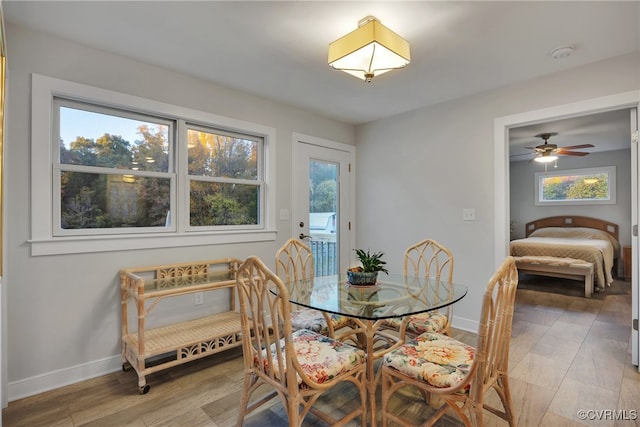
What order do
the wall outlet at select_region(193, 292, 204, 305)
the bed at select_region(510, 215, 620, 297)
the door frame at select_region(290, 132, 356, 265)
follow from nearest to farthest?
the wall outlet at select_region(193, 292, 204, 305) < the door frame at select_region(290, 132, 356, 265) < the bed at select_region(510, 215, 620, 297)

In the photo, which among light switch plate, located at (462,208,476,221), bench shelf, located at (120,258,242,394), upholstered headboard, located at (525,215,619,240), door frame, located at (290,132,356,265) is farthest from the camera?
upholstered headboard, located at (525,215,619,240)

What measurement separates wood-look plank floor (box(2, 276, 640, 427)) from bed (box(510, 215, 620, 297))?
2.06 meters

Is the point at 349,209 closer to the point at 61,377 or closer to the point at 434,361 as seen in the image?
the point at 434,361

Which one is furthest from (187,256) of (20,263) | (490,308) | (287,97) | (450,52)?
(450,52)

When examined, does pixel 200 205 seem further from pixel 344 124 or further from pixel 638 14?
pixel 638 14

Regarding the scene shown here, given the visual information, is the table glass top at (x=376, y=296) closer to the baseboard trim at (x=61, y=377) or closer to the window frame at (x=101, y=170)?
the window frame at (x=101, y=170)

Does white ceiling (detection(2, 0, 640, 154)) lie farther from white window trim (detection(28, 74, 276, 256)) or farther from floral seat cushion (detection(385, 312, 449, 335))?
floral seat cushion (detection(385, 312, 449, 335))

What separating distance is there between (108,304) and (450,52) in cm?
315

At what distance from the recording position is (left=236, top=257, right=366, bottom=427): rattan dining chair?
1.38m

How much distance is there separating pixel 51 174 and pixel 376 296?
2317mm

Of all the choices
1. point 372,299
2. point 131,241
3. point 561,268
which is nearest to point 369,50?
point 372,299

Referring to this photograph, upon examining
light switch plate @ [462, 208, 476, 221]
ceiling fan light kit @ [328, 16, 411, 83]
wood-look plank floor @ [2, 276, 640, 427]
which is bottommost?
wood-look plank floor @ [2, 276, 640, 427]

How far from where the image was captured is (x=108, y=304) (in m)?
2.37

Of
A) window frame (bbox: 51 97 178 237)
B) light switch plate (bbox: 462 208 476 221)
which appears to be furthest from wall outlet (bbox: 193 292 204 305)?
light switch plate (bbox: 462 208 476 221)
